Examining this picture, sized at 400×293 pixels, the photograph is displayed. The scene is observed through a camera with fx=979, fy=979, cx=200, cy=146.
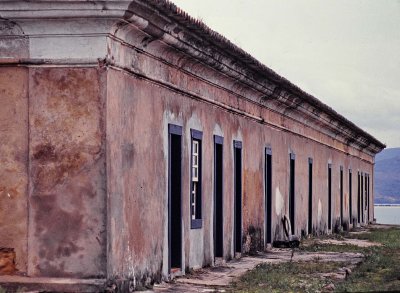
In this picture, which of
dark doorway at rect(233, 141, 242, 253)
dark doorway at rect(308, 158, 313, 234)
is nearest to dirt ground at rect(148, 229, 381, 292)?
dark doorway at rect(233, 141, 242, 253)

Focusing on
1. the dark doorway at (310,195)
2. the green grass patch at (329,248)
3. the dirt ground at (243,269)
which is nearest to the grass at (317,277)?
the dirt ground at (243,269)

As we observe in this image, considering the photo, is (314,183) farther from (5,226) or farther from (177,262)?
(5,226)

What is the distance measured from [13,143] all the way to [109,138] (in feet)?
3.94

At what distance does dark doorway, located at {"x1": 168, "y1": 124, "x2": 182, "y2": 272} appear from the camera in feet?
49.9

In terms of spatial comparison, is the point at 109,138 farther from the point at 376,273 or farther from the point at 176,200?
the point at 376,273

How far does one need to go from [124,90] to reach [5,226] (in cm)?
232

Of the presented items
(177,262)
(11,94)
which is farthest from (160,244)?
(11,94)

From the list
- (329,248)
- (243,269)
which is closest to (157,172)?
(243,269)

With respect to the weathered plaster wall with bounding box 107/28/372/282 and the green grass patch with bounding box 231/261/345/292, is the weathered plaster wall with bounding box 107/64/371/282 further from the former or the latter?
the green grass patch with bounding box 231/261/345/292

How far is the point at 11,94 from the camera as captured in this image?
479 inches

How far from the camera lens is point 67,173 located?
12000 mm

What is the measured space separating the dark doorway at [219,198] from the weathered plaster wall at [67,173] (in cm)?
602

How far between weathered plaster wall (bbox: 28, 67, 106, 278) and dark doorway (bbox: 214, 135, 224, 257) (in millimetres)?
6023

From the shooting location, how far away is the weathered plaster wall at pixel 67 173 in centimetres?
1188
